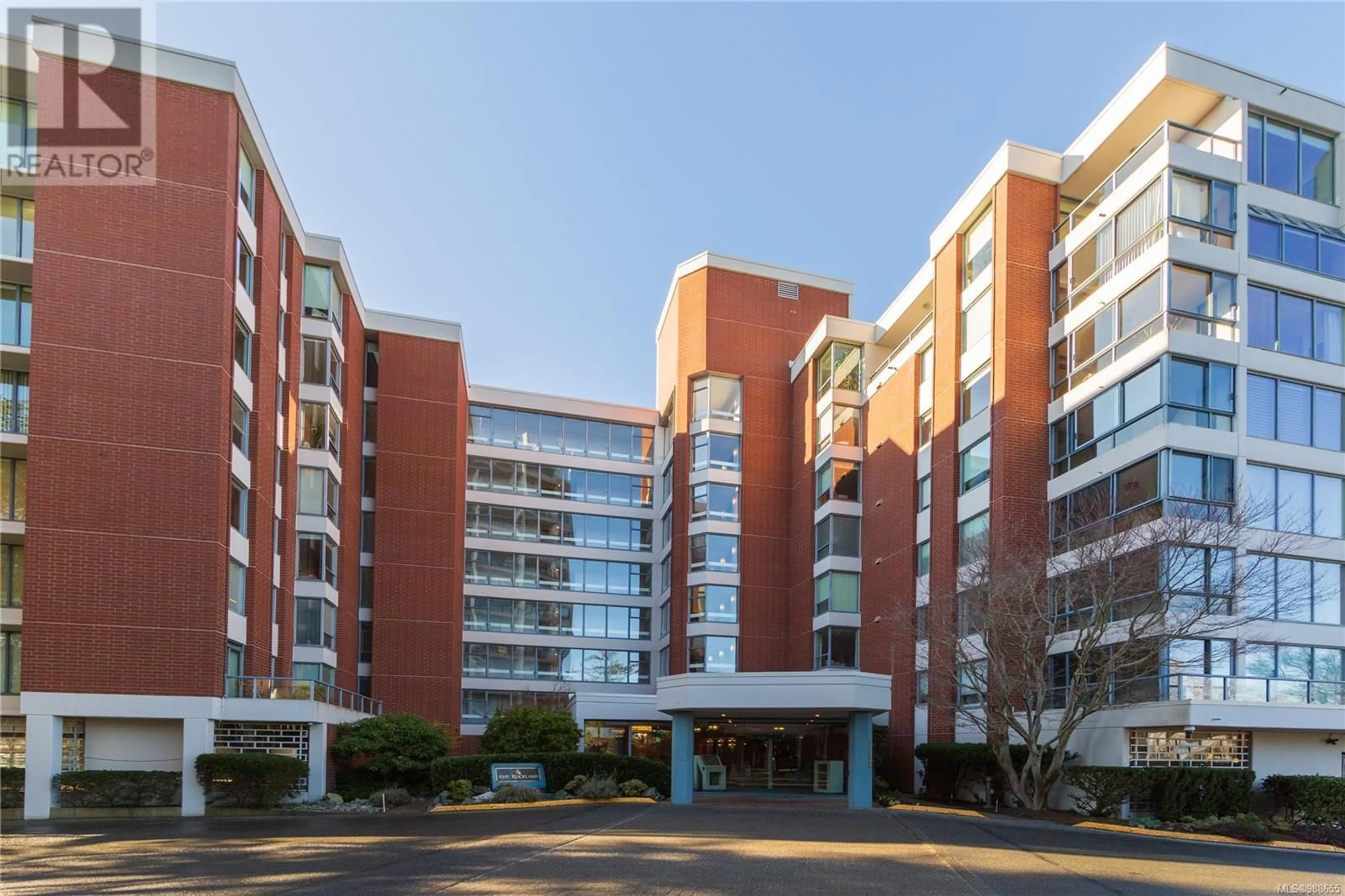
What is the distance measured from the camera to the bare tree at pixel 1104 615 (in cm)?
2308

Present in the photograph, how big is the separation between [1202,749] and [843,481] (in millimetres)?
17799

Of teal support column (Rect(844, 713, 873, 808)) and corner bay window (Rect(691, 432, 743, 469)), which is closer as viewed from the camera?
teal support column (Rect(844, 713, 873, 808))

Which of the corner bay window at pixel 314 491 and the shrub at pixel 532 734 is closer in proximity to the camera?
the shrub at pixel 532 734

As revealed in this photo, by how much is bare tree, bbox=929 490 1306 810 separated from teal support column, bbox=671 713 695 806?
263 inches

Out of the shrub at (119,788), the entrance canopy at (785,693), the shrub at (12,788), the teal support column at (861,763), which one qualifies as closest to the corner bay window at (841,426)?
the entrance canopy at (785,693)

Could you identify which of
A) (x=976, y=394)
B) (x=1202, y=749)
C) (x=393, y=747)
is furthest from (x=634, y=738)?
(x=1202, y=749)

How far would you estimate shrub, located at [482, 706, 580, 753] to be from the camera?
3266 cm

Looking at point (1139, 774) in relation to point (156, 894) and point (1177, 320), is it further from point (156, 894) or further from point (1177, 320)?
point (156, 894)

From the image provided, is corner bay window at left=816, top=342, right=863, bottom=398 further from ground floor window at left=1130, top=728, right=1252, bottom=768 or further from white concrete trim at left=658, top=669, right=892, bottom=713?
ground floor window at left=1130, top=728, right=1252, bottom=768

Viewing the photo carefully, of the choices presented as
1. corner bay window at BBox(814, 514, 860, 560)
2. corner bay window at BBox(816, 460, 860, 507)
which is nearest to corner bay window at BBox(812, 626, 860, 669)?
corner bay window at BBox(814, 514, 860, 560)

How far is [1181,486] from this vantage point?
24.6 m

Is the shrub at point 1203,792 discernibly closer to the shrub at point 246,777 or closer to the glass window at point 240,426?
the shrub at point 246,777

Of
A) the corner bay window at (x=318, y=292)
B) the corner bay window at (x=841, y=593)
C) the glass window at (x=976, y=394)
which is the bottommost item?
the corner bay window at (x=841, y=593)

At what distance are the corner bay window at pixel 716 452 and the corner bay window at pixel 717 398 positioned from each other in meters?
0.72
